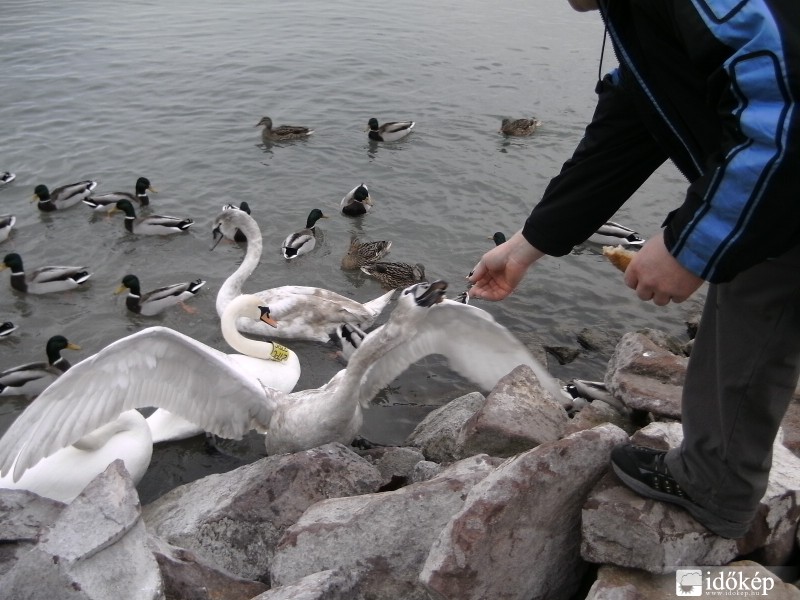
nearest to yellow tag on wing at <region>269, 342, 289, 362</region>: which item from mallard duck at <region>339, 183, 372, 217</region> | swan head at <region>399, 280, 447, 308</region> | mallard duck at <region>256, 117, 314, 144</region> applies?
swan head at <region>399, 280, 447, 308</region>

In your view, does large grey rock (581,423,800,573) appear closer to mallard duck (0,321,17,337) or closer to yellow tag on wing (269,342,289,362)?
yellow tag on wing (269,342,289,362)

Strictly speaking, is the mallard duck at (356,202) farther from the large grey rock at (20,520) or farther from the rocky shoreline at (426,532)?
the large grey rock at (20,520)

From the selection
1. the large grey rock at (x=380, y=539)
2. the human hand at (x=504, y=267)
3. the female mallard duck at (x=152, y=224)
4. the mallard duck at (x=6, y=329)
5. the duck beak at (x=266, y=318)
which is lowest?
the mallard duck at (x=6, y=329)

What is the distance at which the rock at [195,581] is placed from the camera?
153 inches

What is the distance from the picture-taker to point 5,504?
4.60 metres

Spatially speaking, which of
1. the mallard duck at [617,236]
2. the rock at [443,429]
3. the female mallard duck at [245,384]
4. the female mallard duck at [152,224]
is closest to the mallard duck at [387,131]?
the female mallard duck at [152,224]

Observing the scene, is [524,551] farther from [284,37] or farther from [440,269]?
[284,37]

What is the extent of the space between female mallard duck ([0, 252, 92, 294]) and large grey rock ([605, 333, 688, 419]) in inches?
255

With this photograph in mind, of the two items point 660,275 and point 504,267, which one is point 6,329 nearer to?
point 504,267

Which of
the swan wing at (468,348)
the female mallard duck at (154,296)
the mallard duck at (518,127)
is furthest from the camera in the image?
the mallard duck at (518,127)

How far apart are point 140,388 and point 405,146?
9275mm

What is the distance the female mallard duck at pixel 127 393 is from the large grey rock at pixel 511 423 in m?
1.87

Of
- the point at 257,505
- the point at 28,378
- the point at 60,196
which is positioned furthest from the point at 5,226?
the point at 257,505

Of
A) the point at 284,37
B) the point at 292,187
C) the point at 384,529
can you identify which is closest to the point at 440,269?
the point at 292,187
